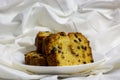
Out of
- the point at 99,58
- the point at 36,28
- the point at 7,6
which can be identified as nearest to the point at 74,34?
the point at 99,58

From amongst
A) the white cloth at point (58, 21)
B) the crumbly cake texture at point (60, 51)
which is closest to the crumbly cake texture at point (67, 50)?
the crumbly cake texture at point (60, 51)

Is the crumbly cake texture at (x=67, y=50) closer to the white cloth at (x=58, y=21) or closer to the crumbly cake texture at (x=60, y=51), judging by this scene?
the crumbly cake texture at (x=60, y=51)

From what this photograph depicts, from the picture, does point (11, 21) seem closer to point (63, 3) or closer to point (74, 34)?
point (63, 3)

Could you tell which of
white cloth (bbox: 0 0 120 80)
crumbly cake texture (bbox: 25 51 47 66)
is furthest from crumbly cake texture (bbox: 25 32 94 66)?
white cloth (bbox: 0 0 120 80)

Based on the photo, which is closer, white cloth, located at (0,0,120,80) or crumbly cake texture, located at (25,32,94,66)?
crumbly cake texture, located at (25,32,94,66)

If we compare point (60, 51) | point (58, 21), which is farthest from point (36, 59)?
point (58, 21)

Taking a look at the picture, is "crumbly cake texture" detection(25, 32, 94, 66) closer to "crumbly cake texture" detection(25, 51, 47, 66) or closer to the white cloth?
"crumbly cake texture" detection(25, 51, 47, 66)
